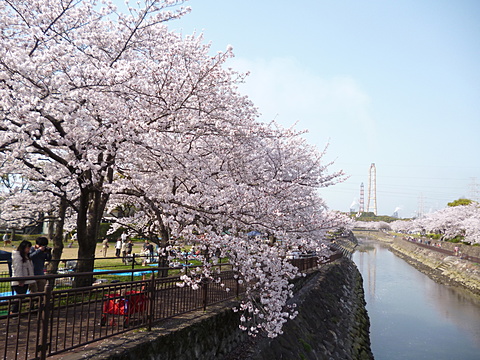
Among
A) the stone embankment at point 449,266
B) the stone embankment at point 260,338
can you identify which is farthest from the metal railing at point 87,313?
the stone embankment at point 449,266

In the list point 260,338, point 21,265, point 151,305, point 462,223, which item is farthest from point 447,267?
point 21,265

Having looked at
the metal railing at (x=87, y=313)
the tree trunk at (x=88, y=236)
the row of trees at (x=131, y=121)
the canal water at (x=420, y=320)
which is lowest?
the canal water at (x=420, y=320)

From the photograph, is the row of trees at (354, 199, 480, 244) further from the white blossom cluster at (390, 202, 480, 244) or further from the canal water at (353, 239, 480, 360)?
the canal water at (353, 239, 480, 360)

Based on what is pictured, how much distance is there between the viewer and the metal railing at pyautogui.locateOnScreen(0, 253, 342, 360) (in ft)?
16.7

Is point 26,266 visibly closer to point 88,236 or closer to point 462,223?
point 88,236

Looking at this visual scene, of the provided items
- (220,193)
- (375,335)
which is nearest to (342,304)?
(375,335)

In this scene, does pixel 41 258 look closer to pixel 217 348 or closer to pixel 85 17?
pixel 217 348

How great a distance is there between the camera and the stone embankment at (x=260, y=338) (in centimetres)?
610

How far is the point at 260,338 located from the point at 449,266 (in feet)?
128

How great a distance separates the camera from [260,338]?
32.9ft

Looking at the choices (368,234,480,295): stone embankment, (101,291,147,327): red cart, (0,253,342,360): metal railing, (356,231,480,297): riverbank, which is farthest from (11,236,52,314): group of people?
(368,234,480,295): stone embankment

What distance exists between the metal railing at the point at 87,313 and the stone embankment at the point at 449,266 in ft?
106

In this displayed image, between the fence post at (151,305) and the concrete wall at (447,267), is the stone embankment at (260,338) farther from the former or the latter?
the concrete wall at (447,267)

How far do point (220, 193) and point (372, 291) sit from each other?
27.1 m
